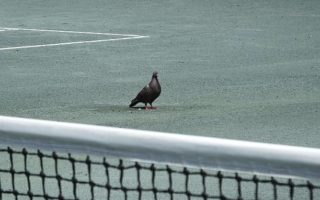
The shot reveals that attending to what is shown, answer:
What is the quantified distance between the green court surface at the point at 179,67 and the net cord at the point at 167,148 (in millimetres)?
6449

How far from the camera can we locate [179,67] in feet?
61.8

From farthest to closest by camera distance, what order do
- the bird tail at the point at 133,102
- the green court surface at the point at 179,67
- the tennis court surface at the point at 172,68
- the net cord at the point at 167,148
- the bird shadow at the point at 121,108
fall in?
the bird shadow at the point at 121,108 < the bird tail at the point at 133,102 < the green court surface at the point at 179,67 < the tennis court surface at the point at 172,68 < the net cord at the point at 167,148

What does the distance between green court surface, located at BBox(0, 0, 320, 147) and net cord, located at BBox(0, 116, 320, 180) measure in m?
6.45

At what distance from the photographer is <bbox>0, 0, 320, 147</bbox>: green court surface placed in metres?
14.1

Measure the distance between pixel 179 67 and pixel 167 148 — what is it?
13.1 m

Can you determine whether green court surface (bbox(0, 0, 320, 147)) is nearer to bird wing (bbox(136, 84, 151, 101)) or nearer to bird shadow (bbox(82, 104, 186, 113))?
bird shadow (bbox(82, 104, 186, 113))

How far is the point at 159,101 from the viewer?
15.6 meters

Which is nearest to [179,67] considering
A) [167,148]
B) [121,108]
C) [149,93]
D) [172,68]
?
[172,68]

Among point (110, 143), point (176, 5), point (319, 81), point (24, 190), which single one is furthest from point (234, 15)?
point (110, 143)

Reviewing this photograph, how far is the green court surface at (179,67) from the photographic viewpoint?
1414 cm

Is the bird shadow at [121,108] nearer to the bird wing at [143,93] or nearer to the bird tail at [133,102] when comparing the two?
the bird tail at [133,102]

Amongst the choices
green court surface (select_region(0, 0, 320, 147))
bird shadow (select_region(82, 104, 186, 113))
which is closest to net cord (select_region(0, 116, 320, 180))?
green court surface (select_region(0, 0, 320, 147))

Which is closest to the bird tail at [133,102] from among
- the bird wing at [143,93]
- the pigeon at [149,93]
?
the pigeon at [149,93]

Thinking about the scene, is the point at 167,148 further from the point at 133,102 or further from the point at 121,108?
the point at 121,108
